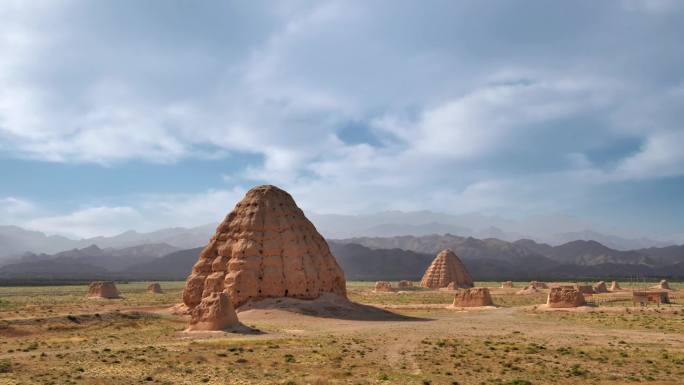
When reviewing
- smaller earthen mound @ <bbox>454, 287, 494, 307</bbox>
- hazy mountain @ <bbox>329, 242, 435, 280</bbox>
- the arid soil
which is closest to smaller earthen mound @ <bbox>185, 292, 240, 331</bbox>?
the arid soil

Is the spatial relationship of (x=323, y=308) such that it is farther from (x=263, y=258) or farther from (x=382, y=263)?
(x=382, y=263)

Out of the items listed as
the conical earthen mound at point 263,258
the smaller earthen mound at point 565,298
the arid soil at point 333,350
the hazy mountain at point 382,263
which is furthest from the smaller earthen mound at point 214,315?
the hazy mountain at point 382,263

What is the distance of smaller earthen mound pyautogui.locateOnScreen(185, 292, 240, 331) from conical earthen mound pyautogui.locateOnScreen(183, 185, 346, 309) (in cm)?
730

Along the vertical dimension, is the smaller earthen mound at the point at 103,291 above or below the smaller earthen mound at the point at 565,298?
below

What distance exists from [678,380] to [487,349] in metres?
6.91

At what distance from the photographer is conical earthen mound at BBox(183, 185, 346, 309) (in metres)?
32.9

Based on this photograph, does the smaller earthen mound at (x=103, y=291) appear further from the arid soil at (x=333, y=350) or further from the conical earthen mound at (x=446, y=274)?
the conical earthen mound at (x=446, y=274)

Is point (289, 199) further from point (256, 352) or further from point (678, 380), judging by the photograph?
point (678, 380)

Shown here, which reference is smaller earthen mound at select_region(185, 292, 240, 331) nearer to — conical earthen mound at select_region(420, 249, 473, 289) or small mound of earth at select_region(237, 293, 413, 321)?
small mound of earth at select_region(237, 293, 413, 321)

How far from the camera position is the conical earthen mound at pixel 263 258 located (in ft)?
108

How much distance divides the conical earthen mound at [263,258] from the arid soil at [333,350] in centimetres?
135

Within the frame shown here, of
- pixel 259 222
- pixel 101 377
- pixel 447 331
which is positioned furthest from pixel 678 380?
pixel 259 222

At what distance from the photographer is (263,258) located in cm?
3344

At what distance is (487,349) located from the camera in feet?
67.6
